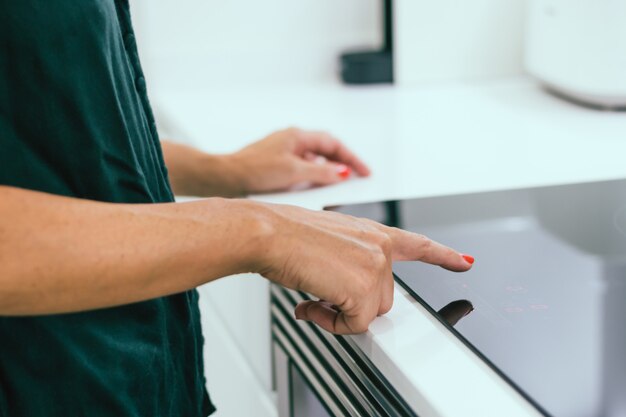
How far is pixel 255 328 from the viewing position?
3.54 feet

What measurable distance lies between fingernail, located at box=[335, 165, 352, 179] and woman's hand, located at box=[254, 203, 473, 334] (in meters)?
0.35

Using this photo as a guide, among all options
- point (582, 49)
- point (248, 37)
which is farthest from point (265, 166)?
point (248, 37)

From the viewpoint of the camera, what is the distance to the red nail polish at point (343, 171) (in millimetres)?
1020

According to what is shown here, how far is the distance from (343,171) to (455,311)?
0.39 meters

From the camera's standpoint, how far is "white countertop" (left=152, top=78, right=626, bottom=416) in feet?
1.91

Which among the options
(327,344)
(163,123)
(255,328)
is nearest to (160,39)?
(163,123)

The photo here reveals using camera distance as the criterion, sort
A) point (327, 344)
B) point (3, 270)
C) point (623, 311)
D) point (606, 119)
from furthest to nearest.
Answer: point (606, 119), point (327, 344), point (623, 311), point (3, 270)

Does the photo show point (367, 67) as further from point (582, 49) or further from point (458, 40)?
point (582, 49)

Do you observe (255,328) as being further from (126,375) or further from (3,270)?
(3,270)

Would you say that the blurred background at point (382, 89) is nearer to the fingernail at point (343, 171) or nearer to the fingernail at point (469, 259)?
the fingernail at point (343, 171)

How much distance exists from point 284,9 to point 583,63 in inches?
23.0

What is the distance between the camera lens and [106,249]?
0.55 meters

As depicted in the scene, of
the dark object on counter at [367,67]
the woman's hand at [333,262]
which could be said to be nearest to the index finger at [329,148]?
the woman's hand at [333,262]

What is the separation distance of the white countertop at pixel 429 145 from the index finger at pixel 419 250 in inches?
→ 1.4
